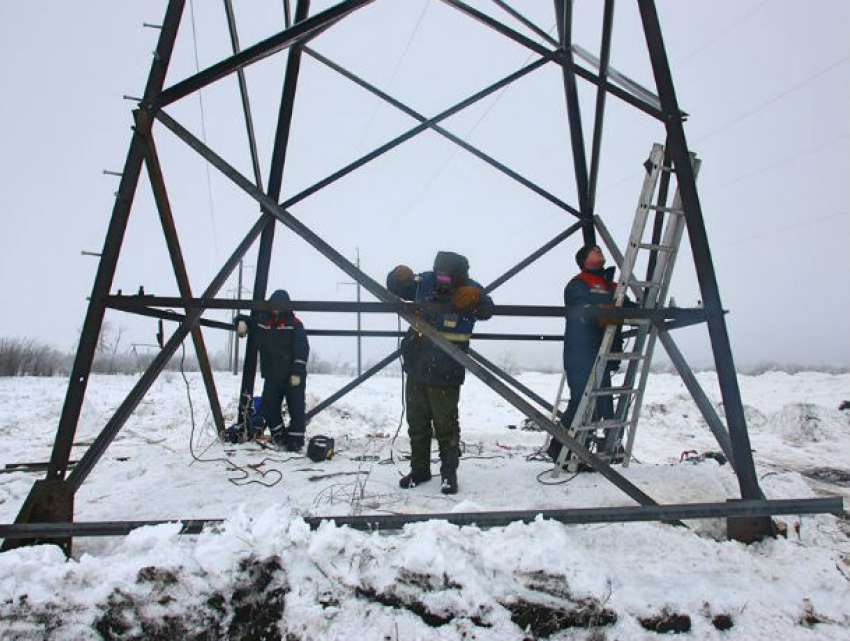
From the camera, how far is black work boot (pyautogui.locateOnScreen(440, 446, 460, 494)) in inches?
142

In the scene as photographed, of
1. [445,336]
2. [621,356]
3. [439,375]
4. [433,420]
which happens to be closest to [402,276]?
[445,336]

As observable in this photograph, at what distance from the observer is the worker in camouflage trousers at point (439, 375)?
3639 millimetres

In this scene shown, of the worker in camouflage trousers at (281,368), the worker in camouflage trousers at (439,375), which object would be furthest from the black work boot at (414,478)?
the worker in camouflage trousers at (281,368)

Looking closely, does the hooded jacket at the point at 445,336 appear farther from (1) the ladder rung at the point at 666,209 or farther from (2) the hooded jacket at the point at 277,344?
(2) the hooded jacket at the point at 277,344

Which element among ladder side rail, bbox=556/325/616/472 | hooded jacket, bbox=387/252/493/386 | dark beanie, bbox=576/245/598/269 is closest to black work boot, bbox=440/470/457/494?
hooded jacket, bbox=387/252/493/386

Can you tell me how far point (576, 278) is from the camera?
179 inches

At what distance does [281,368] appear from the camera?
5.70 metres

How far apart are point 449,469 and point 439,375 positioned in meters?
0.78

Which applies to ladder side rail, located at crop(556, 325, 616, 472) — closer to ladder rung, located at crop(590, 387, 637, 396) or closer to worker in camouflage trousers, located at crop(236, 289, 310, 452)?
ladder rung, located at crop(590, 387, 637, 396)

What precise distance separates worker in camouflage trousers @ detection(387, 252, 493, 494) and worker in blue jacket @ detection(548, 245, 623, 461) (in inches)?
47.6

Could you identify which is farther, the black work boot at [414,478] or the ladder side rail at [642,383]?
the ladder side rail at [642,383]

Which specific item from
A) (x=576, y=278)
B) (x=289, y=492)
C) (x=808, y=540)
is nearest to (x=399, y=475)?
(x=289, y=492)

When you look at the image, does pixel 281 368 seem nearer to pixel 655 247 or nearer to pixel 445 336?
pixel 445 336

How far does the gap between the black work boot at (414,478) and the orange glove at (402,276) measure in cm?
172
